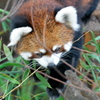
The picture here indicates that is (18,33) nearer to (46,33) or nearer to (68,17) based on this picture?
(46,33)

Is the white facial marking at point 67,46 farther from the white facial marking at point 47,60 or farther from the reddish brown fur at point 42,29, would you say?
the white facial marking at point 47,60

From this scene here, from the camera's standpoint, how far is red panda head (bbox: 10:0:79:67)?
2393 mm

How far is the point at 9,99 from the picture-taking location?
250 centimetres

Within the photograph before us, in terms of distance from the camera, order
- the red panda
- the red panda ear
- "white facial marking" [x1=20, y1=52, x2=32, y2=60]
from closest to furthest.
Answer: the red panda ear
the red panda
"white facial marking" [x1=20, y1=52, x2=32, y2=60]

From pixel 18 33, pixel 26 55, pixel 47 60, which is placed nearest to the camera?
pixel 18 33

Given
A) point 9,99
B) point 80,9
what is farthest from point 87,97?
point 80,9

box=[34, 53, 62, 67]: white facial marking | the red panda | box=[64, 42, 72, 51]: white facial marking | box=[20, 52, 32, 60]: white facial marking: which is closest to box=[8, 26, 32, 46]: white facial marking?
the red panda

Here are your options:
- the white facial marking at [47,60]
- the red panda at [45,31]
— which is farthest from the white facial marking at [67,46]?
the white facial marking at [47,60]

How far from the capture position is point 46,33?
2393 millimetres

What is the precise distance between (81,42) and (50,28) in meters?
0.52

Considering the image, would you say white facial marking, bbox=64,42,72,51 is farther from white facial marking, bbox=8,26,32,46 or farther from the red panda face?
white facial marking, bbox=8,26,32,46

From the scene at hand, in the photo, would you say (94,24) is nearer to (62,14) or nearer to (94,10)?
(94,10)

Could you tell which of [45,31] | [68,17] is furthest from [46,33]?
[68,17]

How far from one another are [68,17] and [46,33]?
239 millimetres
